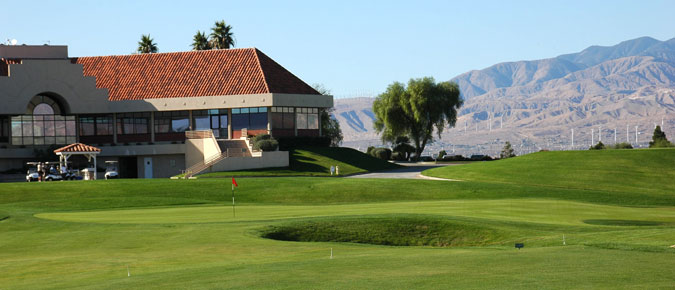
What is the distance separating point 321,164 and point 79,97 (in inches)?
974

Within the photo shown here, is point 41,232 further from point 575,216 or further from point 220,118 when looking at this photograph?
point 220,118

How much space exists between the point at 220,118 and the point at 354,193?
121 ft

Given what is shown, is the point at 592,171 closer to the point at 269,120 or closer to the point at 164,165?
the point at 269,120

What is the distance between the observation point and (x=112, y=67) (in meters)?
87.1

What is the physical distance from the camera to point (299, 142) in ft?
265

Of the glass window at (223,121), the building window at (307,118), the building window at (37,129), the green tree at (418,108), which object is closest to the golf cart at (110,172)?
the building window at (37,129)

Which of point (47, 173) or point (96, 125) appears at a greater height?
point (96, 125)

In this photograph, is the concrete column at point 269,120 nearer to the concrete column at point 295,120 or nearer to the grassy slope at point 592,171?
the concrete column at point 295,120

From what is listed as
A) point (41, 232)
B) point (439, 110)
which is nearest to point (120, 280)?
point (41, 232)

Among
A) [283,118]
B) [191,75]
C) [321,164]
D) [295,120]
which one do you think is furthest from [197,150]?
[321,164]

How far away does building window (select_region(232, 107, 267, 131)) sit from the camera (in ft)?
265

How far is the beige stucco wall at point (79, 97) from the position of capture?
7488 centimetres

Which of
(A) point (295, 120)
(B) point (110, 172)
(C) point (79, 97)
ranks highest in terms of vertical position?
(C) point (79, 97)

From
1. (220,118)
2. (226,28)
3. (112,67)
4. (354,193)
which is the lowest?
(354,193)
